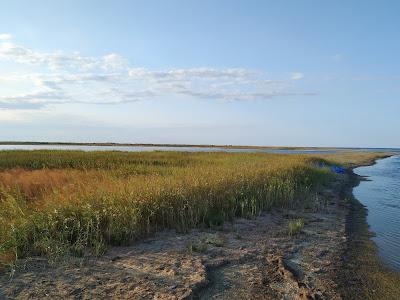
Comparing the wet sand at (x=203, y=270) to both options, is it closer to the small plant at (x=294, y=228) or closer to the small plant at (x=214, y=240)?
the small plant at (x=214, y=240)

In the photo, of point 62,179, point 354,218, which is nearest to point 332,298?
point 354,218

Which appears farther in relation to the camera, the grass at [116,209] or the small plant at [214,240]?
the small plant at [214,240]

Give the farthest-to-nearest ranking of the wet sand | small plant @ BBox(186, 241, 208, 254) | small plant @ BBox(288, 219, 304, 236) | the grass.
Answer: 1. small plant @ BBox(288, 219, 304, 236)
2. small plant @ BBox(186, 241, 208, 254)
3. the grass
4. the wet sand

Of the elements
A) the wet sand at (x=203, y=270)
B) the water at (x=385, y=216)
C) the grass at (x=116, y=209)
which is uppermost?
the grass at (x=116, y=209)

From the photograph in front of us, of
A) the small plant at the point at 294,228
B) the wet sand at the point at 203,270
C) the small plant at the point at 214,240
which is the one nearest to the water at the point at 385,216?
the wet sand at the point at 203,270

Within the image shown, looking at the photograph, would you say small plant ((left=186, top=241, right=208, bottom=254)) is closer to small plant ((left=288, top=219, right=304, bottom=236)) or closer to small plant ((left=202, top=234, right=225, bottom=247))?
small plant ((left=202, top=234, right=225, bottom=247))

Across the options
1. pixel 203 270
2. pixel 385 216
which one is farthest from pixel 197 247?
pixel 385 216

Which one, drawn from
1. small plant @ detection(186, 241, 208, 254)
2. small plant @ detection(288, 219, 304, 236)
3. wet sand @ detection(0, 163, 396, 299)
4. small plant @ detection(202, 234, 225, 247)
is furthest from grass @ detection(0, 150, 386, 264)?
small plant @ detection(288, 219, 304, 236)

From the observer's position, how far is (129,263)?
21.4 feet

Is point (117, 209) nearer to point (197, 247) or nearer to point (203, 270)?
point (197, 247)

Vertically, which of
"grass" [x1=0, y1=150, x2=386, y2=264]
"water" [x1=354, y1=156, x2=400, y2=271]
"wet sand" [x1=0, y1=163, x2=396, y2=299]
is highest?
"grass" [x1=0, y1=150, x2=386, y2=264]

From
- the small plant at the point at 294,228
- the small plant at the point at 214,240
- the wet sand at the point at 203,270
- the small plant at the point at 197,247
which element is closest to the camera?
the wet sand at the point at 203,270

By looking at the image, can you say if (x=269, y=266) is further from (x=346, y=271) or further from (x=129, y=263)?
(x=129, y=263)

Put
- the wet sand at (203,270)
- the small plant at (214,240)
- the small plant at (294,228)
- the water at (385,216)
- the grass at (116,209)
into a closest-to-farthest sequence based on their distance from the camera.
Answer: the wet sand at (203,270)
the grass at (116,209)
the small plant at (214,240)
the water at (385,216)
the small plant at (294,228)
